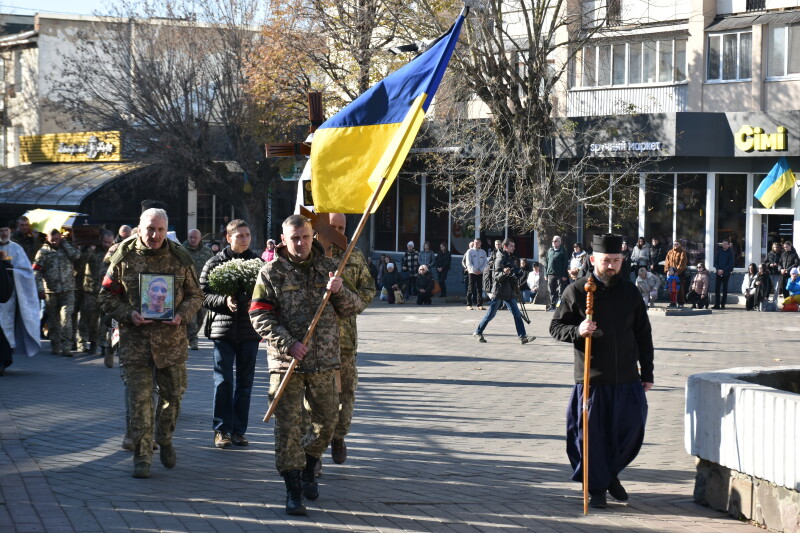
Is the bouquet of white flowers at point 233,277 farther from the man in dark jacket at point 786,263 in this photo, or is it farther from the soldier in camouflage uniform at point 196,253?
the man in dark jacket at point 786,263

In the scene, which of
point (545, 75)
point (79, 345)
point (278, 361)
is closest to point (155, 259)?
point (278, 361)

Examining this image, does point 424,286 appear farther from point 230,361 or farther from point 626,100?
point 230,361

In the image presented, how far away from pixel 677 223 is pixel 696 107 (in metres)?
3.28

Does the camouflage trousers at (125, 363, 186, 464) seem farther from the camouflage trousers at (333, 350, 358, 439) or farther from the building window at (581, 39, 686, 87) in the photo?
the building window at (581, 39, 686, 87)

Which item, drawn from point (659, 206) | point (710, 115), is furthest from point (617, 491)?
point (659, 206)

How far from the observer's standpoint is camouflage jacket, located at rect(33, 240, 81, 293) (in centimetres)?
1577

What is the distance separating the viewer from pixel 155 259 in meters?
8.03

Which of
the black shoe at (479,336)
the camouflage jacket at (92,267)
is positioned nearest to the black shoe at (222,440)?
the camouflage jacket at (92,267)

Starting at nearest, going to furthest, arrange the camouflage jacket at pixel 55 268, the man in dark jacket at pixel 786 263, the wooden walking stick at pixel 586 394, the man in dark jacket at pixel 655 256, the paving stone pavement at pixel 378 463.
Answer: the paving stone pavement at pixel 378 463 < the wooden walking stick at pixel 586 394 < the camouflage jacket at pixel 55 268 < the man in dark jacket at pixel 786 263 < the man in dark jacket at pixel 655 256

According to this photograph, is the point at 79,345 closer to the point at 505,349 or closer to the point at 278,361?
the point at 505,349

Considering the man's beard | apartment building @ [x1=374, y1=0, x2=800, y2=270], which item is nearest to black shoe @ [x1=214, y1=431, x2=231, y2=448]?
the man's beard

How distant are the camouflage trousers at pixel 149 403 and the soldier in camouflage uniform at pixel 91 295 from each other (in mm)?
8054

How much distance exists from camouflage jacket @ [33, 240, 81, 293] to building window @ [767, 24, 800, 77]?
2052cm

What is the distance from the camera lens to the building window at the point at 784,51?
95.5ft
